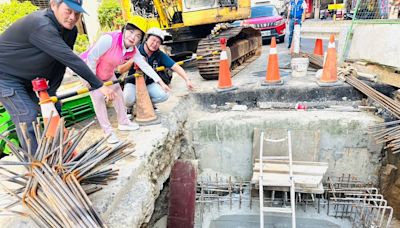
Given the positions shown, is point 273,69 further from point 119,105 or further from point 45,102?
point 45,102

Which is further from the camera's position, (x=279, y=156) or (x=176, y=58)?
(x=176, y=58)

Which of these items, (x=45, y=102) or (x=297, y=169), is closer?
(x=45, y=102)

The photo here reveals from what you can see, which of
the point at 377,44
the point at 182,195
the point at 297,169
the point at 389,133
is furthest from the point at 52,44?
the point at 377,44

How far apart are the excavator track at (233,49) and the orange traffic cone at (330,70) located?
1.95 m

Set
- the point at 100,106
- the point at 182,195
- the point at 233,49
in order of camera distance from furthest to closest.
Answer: the point at 233,49 < the point at 182,195 < the point at 100,106

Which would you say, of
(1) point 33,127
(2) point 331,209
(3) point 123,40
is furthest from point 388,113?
(1) point 33,127

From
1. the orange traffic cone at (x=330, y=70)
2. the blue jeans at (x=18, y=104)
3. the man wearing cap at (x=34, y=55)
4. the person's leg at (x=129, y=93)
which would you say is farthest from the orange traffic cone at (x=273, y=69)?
the blue jeans at (x=18, y=104)

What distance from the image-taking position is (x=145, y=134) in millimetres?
3543

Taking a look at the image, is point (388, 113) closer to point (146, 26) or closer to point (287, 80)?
point (287, 80)

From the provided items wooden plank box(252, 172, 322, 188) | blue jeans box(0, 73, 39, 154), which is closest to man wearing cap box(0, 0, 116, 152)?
blue jeans box(0, 73, 39, 154)

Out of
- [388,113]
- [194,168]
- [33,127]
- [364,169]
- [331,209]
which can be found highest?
[33,127]

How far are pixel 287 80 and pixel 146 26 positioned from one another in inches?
137

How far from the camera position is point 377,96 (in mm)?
4461

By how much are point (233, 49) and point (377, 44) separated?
2.92m
